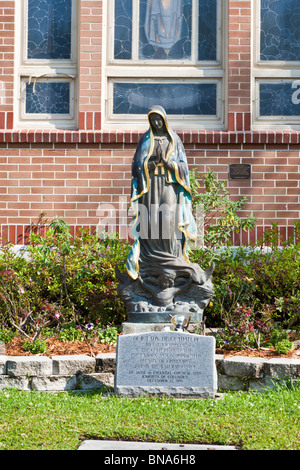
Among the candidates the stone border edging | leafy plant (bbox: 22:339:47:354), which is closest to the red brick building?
leafy plant (bbox: 22:339:47:354)

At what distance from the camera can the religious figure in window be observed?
10.2 metres

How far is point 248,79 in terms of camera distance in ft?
32.3

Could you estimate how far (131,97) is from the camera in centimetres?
1012

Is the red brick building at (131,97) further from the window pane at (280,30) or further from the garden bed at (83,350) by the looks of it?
the garden bed at (83,350)

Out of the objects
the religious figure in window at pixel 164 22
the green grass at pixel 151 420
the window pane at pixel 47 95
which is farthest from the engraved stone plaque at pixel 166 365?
the religious figure in window at pixel 164 22

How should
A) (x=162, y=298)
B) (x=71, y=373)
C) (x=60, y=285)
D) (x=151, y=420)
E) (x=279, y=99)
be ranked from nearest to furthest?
(x=151, y=420) < (x=71, y=373) < (x=162, y=298) < (x=60, y=285) < (x=279, y=99)

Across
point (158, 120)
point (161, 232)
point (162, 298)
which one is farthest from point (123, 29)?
point (162, 298)

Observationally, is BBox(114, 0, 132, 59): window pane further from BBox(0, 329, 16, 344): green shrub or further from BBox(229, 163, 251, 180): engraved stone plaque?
BBox(0, 329, 16, 344): green shrub

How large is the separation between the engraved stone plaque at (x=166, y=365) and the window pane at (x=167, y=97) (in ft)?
16.4

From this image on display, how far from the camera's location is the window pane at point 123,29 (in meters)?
10.2

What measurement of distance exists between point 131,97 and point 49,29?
170cm

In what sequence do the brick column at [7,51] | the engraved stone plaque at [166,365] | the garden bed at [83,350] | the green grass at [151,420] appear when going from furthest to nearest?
the brick column at [7,51], the garden bed at [83,350], the engraved stone plaque at [166,365], the green grass at [151,420]

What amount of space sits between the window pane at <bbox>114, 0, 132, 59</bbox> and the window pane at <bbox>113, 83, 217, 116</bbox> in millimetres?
582

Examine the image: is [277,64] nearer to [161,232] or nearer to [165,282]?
[161,232]
